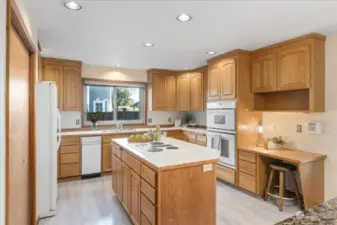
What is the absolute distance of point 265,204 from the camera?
3027 mm

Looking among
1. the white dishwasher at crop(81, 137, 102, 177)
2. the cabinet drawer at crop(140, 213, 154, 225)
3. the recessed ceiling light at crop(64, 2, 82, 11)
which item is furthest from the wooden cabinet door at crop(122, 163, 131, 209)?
the recessed ceiling light at crop(64, 2, 82, 11)

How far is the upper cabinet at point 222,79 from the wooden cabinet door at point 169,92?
1.50 m

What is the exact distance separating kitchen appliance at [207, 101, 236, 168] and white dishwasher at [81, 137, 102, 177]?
227cm

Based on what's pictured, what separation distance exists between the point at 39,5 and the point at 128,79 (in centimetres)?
310

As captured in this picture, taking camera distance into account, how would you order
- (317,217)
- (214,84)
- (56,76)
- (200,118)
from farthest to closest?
(200,118)
(56,76)
(214,84)
(317,217)

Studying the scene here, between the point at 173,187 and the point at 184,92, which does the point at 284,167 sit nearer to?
the point at 173,187

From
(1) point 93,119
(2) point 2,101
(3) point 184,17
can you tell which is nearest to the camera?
(2) point 2,101

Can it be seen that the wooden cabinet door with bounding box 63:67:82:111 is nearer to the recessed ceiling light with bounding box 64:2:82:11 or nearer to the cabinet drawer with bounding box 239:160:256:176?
the recessed ceiling light with bounding box 64:2:82:11

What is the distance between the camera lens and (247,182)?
10.9 ft

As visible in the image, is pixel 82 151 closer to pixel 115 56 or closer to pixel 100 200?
pixel 100 200

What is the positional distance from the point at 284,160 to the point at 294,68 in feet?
4.32

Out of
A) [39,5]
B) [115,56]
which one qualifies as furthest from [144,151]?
[115,56]

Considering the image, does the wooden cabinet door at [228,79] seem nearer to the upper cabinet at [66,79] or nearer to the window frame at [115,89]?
the window frame at [115,89]

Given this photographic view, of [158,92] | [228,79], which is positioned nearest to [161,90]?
[158,92]
